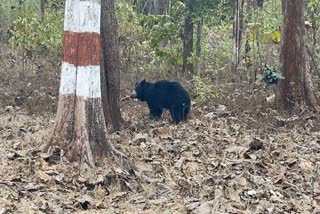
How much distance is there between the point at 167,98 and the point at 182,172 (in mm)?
4642

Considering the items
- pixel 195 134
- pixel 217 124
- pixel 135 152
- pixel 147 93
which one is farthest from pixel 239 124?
pixel 135 152

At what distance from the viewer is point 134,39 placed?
16875 millimetres

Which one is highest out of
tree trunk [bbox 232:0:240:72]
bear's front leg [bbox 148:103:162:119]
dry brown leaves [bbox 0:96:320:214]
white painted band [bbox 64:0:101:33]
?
tree trunk [bbox 232:0:240:72]

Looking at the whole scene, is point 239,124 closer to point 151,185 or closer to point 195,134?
point 195,134

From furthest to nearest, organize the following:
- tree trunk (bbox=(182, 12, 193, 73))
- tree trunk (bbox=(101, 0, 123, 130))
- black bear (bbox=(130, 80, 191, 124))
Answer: tree trunk (bbox=(182, 12, 193, 73)) → black bear (bbox=(130, 80, 191, 124)) → tree trunk (bbox=(101, 0, 123, 130))

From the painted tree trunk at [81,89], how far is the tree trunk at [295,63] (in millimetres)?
5643

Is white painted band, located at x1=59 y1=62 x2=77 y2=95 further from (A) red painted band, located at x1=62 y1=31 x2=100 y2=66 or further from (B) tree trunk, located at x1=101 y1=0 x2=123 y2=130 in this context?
(B) tree trunk, located at x1=101 y1=0 x2=123 y2=130

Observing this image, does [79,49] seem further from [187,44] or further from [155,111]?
[187,44]

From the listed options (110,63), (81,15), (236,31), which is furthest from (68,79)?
(236,31)

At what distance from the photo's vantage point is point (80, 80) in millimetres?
7148

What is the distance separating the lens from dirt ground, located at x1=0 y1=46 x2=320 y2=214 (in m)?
6.23

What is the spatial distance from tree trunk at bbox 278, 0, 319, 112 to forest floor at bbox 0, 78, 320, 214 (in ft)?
2.63

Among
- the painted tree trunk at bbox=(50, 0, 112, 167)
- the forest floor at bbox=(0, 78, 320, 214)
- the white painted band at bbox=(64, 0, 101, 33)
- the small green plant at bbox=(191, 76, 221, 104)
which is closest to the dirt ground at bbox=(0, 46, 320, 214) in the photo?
the forest floor at bbox=(0, 78, 320, 214)

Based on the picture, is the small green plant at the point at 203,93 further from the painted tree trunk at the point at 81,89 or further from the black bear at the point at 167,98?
the painted tree trunk at the point at 81,89
